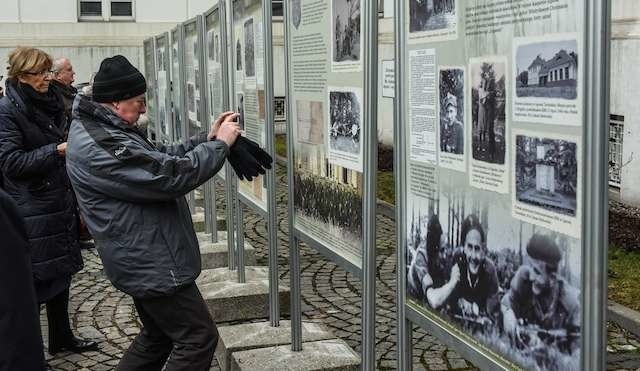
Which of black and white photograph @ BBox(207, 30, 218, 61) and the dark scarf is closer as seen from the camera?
the dark scarf

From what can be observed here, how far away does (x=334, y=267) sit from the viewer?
830 cm

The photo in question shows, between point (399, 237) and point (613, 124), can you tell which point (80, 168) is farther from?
point (613, 124)

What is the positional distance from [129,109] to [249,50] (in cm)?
180

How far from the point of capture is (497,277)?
2.58 m

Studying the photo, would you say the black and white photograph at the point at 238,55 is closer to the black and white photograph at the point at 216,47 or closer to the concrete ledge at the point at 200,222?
the black and white photograph at the point at 216,47

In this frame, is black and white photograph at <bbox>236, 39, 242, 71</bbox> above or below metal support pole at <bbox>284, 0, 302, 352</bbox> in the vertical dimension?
above

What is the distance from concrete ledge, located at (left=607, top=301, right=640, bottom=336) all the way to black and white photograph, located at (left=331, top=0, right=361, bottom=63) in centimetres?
296

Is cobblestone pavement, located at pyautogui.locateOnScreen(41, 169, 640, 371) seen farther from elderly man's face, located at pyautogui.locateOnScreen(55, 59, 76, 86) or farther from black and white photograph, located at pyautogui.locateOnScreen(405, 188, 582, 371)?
black and white photograph, located at pyautogui.locateOnScreen(405, 188, 582, 371)

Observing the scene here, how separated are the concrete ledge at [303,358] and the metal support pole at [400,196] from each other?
4.68ft

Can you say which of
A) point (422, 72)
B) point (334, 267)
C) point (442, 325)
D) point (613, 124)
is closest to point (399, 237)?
point (442, 325)

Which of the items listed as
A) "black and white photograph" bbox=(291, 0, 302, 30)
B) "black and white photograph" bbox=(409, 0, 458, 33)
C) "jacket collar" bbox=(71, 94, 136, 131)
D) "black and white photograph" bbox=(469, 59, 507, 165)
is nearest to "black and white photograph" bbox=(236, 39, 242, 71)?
"black and white photograph" bbox=(291, 0, 302, 30)

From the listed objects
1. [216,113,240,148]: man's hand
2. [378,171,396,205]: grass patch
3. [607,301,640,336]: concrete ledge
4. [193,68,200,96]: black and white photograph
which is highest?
[193,68,200,96]: black and white photograph

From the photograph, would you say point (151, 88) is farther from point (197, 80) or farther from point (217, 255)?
point (217, 255)

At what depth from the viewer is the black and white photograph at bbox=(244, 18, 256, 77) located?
5.59 m
